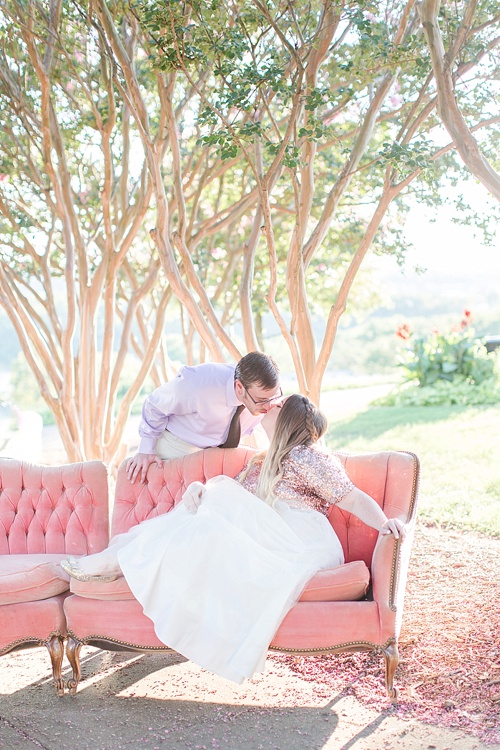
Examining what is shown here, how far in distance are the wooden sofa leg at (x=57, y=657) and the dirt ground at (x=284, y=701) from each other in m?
0.08

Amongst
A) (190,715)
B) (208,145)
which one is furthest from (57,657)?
(208,145)

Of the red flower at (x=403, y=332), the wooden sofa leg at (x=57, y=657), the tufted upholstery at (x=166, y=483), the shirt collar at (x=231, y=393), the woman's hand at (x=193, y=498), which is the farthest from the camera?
the red flower at (x=403, y=332)

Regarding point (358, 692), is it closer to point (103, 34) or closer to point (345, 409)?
point (103, 34)

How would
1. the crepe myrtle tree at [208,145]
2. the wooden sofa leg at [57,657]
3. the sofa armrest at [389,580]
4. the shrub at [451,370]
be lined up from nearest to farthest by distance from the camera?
1. the sofa armrest at [389,580]
2. the wooden sofa leg at [57,657]
3. the crepe myrtle tree at [208,145]
4. the shrub at [451,370]

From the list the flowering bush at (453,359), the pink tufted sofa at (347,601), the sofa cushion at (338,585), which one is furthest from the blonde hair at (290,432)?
the flowering bush at (453,359)

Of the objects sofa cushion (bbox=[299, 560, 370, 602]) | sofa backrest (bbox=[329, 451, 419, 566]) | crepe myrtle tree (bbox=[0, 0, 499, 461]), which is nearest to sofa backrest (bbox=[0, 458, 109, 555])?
sofa backrest (bbox=[329, 451, 419, 566])

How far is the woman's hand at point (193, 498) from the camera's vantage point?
3576 mm

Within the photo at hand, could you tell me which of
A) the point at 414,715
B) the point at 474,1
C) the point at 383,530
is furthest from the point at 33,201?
the point at 414,715

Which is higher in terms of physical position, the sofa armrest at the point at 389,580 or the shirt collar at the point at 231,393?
the shirt collar at the point at 231,393

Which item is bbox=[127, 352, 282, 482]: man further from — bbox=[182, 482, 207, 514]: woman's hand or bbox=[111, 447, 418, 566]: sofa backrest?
bbox=[182, 482, 207, 514]: woman's hand

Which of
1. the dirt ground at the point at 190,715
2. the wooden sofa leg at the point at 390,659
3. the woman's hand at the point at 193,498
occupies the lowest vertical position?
the dirt ground at the point at 190,715

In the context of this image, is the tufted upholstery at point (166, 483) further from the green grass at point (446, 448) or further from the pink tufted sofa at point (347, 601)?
the green grass at point (446, 448)

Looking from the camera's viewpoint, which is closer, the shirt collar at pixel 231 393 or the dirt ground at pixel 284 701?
the dirt ground at pixel 284 701

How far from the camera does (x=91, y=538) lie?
13.7ft
